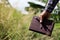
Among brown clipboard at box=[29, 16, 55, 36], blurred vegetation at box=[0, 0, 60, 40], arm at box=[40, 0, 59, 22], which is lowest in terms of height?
blurred vegetation at box=[0, 0, 60, 40]

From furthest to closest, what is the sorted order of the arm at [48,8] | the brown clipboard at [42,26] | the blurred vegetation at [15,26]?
the blurred vegetation at [15,26] < the brown clipboard at [42,26] < the arm at [48,8]

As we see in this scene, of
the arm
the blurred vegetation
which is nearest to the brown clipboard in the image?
the arm

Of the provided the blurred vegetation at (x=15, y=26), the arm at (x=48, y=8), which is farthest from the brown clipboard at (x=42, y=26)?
the blurred vegetation at (x=15, y=26)

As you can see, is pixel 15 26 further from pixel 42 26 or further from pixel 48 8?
pixel 48 8

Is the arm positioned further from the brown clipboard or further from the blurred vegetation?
the blurred vegetation

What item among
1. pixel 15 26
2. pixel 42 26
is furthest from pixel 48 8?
pixel 15 26

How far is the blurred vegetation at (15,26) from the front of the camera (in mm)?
3551

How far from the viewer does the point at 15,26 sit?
3.73 m

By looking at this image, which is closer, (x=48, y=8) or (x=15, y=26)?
(x=48, y=8)

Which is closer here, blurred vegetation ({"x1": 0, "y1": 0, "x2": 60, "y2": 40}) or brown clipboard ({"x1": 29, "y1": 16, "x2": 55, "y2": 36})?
brown clipboard ({"x1": 29, "y1": 16, "x2": 55, "y2": 36})

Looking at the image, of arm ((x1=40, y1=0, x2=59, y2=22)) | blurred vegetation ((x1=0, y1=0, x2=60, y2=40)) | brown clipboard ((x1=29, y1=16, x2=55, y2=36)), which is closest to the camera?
arm ((x1=40, y1=0, x2=59, y2=22))

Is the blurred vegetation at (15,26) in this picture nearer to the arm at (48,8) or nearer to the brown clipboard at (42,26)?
the brown clipboard at (42,26)

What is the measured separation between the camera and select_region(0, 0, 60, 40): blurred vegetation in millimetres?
3551

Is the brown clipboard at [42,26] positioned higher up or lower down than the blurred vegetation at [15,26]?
higher up
